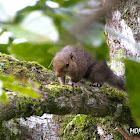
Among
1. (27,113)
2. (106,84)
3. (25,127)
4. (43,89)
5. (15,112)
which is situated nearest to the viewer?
(15,112)

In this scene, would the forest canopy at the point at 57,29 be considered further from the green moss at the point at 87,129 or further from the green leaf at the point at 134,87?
the green moss at the point at 87,129

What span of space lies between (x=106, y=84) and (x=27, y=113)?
5.76 ft

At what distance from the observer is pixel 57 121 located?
10.7ft

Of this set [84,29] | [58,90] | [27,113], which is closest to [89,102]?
[58,90]

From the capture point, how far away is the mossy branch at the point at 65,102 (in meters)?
1.96

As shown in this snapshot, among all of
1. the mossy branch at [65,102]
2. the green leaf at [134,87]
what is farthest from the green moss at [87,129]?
the green leaf at [134,87]

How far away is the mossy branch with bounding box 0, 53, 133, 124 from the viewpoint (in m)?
1.96

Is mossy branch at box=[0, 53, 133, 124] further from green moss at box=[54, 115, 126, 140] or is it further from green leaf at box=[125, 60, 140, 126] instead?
green leaf at box=[125, 60, 140, 126]

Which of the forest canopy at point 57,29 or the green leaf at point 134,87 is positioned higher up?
the forest canopy at point 57,29

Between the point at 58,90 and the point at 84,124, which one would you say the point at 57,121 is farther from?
the point at 58,90

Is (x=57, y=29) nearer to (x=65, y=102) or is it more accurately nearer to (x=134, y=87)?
(x=134, y=87)

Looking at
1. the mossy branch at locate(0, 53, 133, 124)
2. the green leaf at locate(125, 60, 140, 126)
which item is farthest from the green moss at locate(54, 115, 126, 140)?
the green leaf at locate(125, 60, 140, 126)


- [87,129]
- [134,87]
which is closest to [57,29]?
[134,87]

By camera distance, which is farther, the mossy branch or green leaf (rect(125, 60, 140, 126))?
the mossy branch
